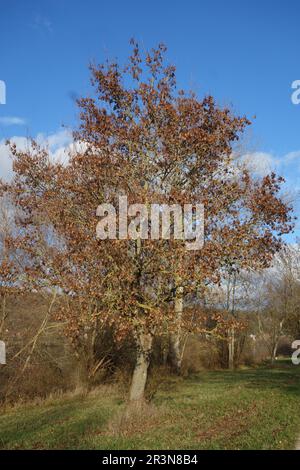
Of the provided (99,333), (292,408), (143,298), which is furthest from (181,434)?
(99,333)

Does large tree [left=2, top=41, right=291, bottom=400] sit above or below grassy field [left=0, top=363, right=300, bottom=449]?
above

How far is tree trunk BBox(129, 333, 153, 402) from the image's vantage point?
40.1 feet

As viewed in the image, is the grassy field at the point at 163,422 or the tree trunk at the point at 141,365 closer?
the grassy field at the point at 163,422

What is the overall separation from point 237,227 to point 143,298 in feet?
9.99

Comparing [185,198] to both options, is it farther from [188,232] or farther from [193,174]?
[193,174]

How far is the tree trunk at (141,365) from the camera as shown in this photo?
1221 cm
